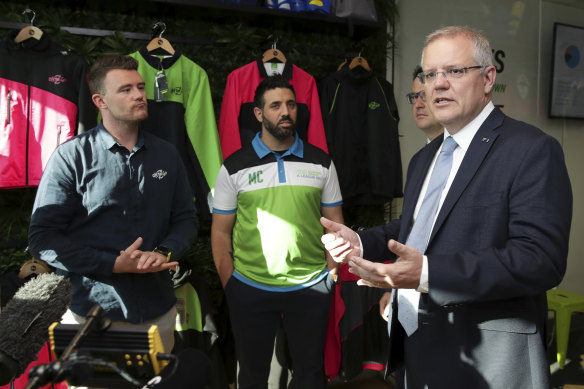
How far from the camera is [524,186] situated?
1.16 m

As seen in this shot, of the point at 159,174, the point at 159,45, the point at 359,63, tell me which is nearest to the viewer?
the point at 159,174

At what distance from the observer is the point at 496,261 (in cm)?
111

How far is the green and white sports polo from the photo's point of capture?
7.84 feet

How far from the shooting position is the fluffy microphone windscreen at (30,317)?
0.87 m

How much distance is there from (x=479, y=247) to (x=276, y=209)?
1321 mm

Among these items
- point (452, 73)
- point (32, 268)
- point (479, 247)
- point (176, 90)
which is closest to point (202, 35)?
point (176, 90)

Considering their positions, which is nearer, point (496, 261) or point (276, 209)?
point (496, 261)

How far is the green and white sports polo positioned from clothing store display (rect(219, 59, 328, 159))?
44cm

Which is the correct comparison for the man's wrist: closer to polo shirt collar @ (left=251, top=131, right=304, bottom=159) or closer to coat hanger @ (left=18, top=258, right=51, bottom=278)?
polo shirt collar @ (left=251, top=131, right=304, bottom=159)

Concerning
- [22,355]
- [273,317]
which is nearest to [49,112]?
[273,317]

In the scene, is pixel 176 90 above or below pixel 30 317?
above

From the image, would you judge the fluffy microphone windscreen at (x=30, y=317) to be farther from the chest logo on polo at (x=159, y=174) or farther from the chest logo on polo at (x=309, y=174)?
the chest logo on polo at (x=309, y=174)

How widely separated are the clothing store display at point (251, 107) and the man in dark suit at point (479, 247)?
1664 millimetres

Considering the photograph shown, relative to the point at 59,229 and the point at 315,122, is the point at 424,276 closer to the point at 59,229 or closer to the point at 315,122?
the point at 59,229
